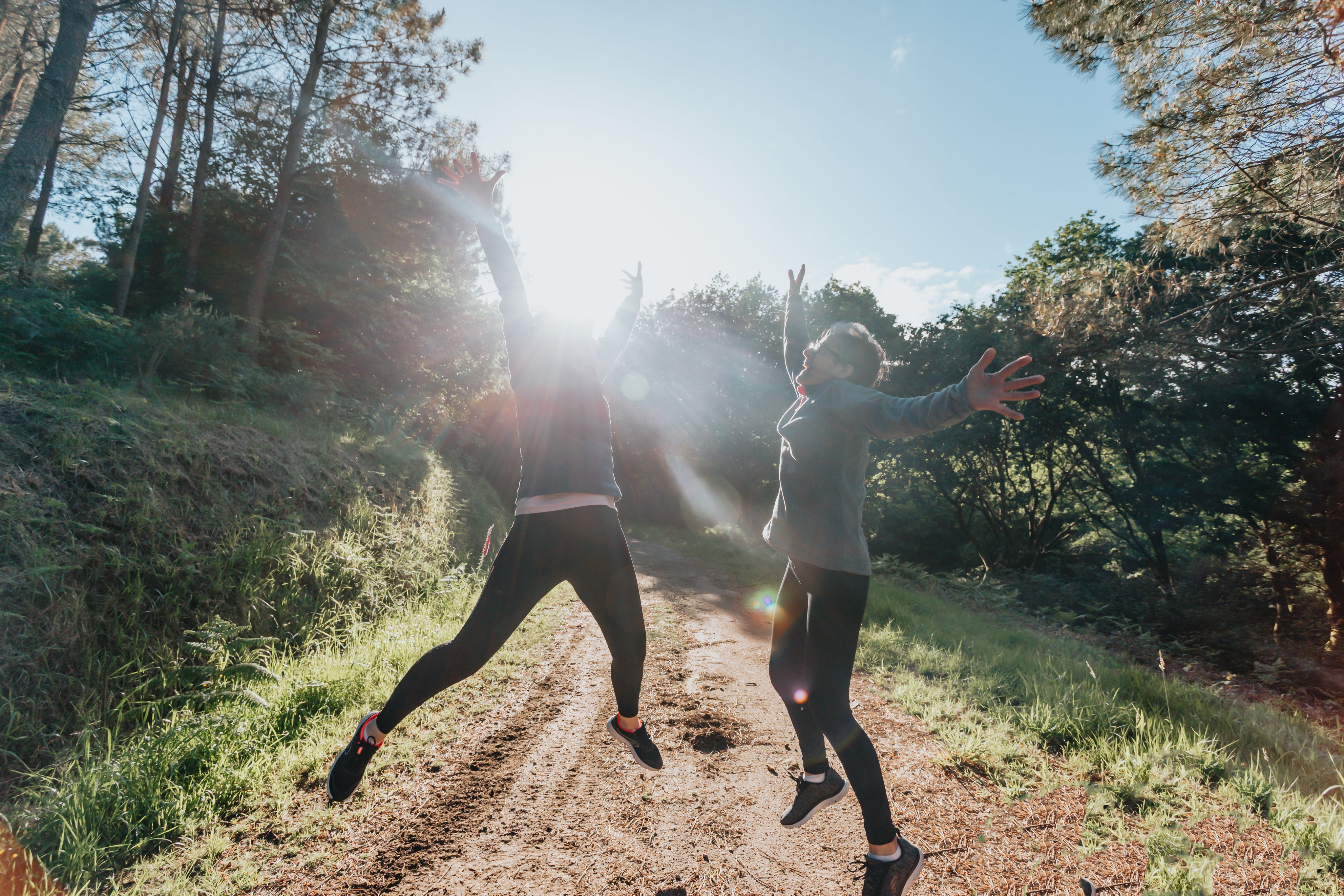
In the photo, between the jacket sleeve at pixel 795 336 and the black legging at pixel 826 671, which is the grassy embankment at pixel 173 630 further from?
the jacket sleeve at pixel 795 336

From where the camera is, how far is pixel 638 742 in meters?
2.53

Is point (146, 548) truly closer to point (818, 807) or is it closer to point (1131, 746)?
point (818, 807)

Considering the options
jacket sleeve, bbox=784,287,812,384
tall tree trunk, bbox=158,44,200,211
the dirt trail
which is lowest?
the dirt trail

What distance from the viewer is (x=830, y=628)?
2.28 metres

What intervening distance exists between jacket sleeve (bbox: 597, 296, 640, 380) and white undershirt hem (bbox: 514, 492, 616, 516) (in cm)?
71

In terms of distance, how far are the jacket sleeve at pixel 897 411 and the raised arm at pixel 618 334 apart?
1163mm

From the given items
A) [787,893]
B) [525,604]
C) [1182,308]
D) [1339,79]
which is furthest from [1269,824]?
[1182,308]

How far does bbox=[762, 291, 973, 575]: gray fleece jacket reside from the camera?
220 centimetres

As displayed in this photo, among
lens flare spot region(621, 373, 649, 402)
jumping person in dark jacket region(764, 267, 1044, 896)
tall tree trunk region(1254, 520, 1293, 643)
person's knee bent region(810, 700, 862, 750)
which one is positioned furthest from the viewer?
lens flare spot region(621, 373, 649, 402)

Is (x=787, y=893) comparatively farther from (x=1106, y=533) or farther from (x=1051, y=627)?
(x=1106, y=533)

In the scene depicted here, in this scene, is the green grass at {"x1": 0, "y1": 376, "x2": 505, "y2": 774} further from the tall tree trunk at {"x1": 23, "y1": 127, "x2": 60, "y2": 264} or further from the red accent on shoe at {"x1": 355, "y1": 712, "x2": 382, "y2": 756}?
the tall tree trunk at {"x1": 23, "y1": 127, "x2": 60, "y2": 264}

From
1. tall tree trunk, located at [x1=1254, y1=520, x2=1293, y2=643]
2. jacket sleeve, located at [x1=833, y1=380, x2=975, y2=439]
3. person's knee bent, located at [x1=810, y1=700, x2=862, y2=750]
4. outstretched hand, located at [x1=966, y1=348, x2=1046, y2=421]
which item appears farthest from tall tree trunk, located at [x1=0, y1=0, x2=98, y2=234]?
tall tree trunk, located at [x1=1254, y1=520, x2=1293, y2=643]

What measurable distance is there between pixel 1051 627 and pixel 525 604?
11810 mm

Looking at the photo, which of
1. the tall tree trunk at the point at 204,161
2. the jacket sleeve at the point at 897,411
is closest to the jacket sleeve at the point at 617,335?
the jacket sleeve at the point at 897,411
